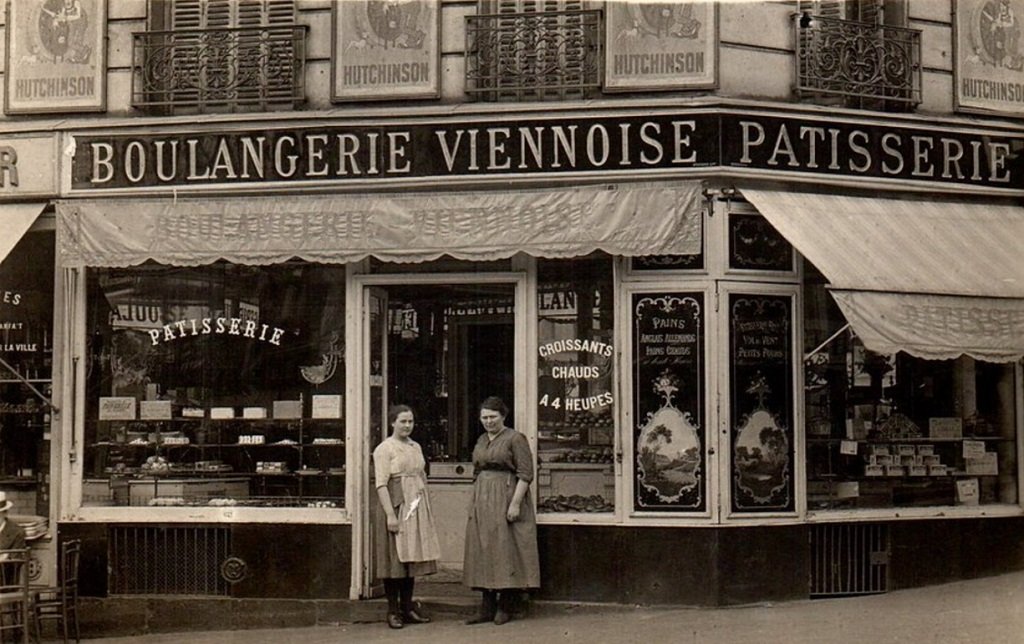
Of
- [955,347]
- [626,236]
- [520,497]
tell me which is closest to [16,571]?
[520,497]

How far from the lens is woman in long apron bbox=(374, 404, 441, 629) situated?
10.5 m

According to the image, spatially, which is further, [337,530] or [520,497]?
[337,530]

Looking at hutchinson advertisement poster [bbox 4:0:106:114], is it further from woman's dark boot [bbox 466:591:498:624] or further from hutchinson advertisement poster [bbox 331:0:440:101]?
woman's dark boot [bbox 466:591:498:624]

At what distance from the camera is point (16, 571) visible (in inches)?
399

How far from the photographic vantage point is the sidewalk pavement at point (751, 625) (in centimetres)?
948

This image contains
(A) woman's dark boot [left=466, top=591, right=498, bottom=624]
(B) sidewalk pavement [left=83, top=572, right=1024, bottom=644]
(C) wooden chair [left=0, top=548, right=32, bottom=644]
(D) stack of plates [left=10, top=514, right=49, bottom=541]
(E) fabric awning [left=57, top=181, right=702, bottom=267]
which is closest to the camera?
(B) sidewalk pavement [left=83, top=572, right=1024, bottom=644]

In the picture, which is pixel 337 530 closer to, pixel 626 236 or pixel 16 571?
pixel 16 571

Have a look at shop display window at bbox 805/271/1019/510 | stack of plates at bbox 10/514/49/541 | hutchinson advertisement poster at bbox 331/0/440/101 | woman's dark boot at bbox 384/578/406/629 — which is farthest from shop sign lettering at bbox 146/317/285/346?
shop display window at bbox 805/271/1019/510

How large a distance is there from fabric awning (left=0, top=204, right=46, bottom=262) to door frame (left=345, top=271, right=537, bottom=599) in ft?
8.75

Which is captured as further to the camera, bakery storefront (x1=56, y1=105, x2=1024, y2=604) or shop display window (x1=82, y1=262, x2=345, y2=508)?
shop display window (x1=82, y1=262, x2=345, y2=508)

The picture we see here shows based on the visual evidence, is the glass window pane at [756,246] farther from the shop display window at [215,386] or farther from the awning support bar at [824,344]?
the shop display window at [215,386]

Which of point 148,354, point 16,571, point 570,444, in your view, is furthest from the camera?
point 148,354

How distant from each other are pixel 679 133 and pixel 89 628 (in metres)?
6.12

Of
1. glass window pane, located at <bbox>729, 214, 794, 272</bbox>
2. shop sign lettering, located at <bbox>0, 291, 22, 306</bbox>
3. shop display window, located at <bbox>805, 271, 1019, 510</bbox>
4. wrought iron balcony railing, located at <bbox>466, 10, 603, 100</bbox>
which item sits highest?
wrought iron balcony railing, located at <bbox>466, 10, 603, 100</bbox>
